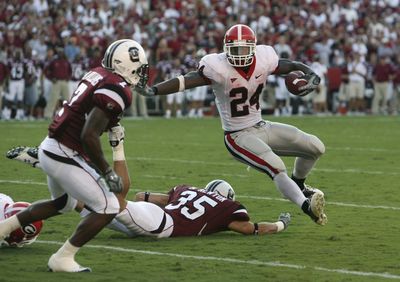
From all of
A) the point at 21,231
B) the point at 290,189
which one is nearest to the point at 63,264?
the point at 21,231

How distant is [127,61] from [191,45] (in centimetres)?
1540

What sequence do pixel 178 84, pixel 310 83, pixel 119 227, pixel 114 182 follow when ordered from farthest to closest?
pixel 310 83 → pixel 178 84 → pixel 119 227 → pixel 114 182

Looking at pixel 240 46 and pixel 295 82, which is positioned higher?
pixel 240 46

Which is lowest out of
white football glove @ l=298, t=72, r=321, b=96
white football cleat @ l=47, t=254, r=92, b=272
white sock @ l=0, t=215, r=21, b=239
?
white football cleat @ l=47, t=254, r=92, b=272

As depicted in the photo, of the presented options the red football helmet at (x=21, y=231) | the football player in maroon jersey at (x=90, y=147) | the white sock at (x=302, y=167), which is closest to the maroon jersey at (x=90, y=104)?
the football player in maroon jersey at (x=90, y=147)

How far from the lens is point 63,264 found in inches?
213

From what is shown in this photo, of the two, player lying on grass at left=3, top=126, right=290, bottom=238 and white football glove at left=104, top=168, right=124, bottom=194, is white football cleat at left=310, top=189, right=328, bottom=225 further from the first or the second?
white football glove at left=104, top=168, right=124, bottom=194

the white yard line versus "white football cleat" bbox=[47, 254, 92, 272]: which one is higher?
"white football cleat" bbox=[47, 254, 92, 272]

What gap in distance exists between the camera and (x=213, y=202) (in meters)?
6.76

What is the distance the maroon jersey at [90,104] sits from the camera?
5.32 meters

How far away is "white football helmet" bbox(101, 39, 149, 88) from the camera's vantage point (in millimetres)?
5602

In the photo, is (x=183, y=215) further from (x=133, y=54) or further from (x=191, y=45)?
(x=191, y=45)

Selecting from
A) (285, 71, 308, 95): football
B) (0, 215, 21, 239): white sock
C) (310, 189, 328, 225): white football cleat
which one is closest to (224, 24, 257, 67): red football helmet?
(285, 71, 308, 95): football

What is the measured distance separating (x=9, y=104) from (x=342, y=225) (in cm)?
1268
